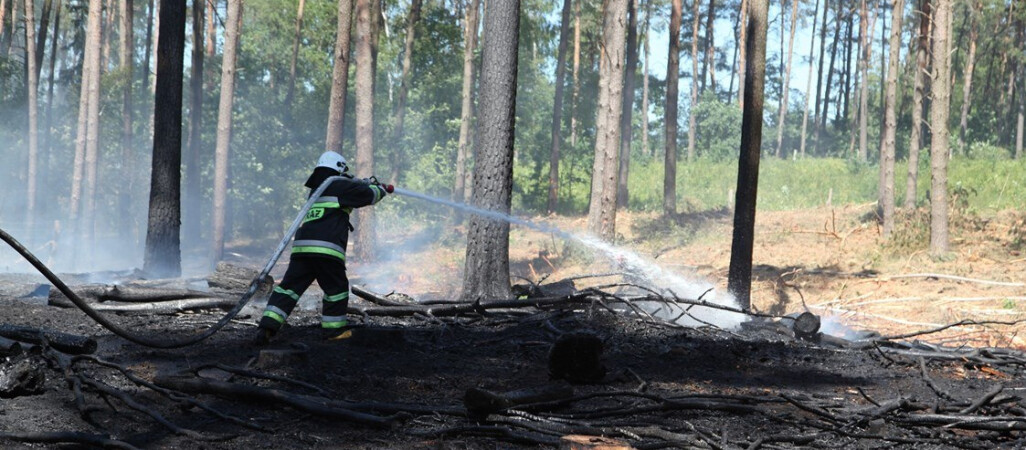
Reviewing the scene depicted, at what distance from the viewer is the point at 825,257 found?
16.8 metres

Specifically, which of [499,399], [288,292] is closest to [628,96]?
[288,292]

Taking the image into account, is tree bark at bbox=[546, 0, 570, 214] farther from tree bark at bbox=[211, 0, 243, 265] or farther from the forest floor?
the forest floor

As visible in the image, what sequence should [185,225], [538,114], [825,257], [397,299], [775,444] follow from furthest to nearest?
[538,114]
[185,225]
[825,257]
[397,299]
[775,444]

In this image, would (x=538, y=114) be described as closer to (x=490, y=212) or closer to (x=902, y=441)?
(x=490, y=212)

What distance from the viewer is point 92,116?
25.1m

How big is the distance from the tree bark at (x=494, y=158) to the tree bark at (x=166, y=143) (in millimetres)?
4886

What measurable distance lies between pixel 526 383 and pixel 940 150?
1220 cm

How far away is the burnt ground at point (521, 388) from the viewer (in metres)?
4.49

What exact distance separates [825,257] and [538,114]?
1076 inches

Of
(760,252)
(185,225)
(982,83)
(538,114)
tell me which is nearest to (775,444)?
(760,252)

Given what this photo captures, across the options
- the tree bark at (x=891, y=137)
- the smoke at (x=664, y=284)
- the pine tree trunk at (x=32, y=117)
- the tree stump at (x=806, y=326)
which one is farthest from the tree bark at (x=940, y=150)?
the pine tree trunk at (x=32, y=117)

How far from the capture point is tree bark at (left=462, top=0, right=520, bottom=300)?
31.9ft

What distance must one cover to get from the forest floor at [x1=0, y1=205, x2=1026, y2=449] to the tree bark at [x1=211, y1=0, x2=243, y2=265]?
11.6 m

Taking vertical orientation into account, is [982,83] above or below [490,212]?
above
